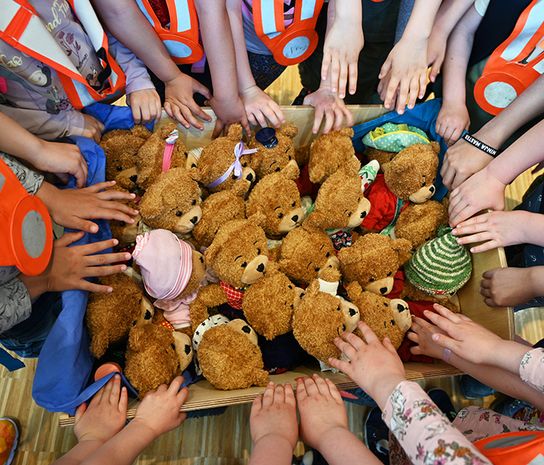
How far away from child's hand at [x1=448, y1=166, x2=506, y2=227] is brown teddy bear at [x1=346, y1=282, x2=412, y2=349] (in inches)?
7.2

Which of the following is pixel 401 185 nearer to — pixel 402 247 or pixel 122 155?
pixel 402 247

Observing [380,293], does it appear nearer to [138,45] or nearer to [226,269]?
[226,269]

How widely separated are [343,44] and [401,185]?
29cm

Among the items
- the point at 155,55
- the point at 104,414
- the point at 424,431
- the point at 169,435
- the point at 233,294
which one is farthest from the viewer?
the point at 169,435

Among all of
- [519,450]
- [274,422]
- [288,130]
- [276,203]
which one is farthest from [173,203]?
[519,450]

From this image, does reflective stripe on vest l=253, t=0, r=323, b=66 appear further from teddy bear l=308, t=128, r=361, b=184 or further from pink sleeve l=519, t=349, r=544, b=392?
pink sleeve l=519, t=349, r=544, b=392

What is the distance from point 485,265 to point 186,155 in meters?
0.58

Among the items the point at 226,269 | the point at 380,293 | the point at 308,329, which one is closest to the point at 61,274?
the point at 226,269

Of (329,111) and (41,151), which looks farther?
(329,111)

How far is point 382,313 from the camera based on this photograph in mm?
735

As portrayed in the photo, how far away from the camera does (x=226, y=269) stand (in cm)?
72

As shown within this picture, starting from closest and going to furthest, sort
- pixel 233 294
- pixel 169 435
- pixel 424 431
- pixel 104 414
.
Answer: pixel 424 431, pixel 104 414, pixel 233 294, pixel 169 435

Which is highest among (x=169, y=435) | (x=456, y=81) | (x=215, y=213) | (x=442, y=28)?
(x=442, y=28)

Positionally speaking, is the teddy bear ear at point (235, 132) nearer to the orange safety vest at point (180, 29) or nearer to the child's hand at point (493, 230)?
the orange safety vest at point (180, 29)
